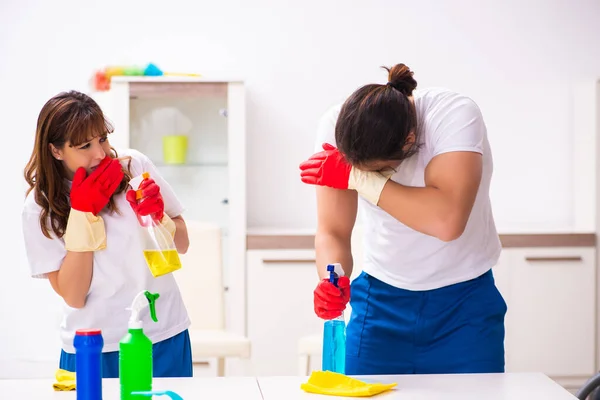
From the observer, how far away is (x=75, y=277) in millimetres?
1792

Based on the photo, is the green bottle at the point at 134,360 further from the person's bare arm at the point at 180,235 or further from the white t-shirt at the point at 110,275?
the person's bare arm at the point at 180,235

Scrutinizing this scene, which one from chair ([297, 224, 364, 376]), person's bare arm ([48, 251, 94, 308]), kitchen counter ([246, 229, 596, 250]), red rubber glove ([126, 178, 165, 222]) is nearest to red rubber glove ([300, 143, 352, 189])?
red rubber glove ([126, 178, 165, 222])

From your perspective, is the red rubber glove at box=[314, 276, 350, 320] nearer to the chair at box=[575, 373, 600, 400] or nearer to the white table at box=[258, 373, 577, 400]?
the white table at box=[258, 373, 577, 400]

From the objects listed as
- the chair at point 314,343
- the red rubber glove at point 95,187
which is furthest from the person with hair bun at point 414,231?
the chair at point 314,343

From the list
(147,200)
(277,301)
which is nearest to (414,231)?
(147,200)

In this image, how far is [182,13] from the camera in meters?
3.68

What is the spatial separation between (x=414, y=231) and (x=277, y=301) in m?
1.63

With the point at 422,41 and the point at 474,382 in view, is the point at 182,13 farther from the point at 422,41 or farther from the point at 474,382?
the point at 474,382

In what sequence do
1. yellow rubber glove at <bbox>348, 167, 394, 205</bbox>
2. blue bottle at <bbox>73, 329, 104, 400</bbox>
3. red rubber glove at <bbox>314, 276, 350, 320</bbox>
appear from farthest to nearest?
yellow rubber glove at <bbox>348, 167, 394, 205</bbox> < red rubber glove at <bbox>314, 276, 350, 320</bbox> < blue bottle at <bbox>73, 329, 104, 400</bbox>

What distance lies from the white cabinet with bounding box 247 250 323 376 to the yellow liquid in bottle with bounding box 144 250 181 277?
1.55 meters

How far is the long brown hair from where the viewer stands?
1.80 meters

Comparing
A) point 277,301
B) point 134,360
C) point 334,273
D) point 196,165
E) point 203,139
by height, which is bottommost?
point 277,301

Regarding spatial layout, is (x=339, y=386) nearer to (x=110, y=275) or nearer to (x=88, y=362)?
(x=88, y=362)

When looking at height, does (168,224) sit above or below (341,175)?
below
